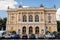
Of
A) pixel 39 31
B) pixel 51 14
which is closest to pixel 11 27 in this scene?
pixel 39 31

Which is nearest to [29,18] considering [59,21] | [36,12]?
[36,12]

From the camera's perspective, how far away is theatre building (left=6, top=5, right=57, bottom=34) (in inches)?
1528

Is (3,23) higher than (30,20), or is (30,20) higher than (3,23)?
(30,20)

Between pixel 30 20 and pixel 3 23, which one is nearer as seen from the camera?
pixel 30 20

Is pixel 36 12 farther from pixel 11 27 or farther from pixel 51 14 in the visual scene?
pixel 11 27

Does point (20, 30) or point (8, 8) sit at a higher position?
point (8, 8)

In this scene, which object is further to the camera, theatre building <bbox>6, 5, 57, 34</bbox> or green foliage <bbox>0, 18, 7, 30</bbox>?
green foliage <bbox>0, 18, 7, 30</bbox>

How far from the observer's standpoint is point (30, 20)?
129ft

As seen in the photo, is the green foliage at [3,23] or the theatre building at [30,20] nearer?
the theatre building at [30,20]

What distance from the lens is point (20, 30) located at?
38.8 meters

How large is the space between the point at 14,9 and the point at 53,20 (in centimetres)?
839

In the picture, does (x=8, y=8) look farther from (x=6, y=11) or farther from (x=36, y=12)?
(x=36, y=12)

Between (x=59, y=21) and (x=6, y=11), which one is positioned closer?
(x=6, y=11)

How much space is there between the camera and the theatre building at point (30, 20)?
38812mm
